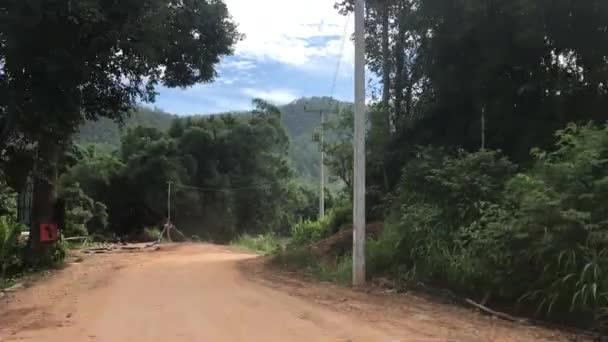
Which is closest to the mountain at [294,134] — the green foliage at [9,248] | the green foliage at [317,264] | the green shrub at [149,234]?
the green shrub at [149,234]

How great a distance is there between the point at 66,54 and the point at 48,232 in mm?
6642

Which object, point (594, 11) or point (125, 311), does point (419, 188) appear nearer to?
point (594, 11)

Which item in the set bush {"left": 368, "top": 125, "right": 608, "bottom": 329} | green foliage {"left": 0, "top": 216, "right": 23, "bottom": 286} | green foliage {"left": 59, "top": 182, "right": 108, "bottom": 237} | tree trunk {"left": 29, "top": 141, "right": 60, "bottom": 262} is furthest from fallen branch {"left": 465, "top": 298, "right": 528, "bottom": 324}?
green foliage {"left": 59, "top": 182, "right": 108, "bottom": 237}

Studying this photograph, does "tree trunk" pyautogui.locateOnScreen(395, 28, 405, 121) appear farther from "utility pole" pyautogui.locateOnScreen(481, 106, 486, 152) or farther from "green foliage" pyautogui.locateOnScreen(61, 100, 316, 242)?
"green foliage" pyautogui.locateOnScreen(61, 100, 316, 242)

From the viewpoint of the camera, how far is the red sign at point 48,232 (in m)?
19.2

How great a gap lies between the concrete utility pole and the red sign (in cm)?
1075

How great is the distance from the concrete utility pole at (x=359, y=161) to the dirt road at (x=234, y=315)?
0.71 metres

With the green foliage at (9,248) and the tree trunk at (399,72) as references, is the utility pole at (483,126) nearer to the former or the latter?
the tree trunk at (399,72)

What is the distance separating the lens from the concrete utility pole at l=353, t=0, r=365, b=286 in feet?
42.8

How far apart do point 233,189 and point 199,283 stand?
41375 millimetres

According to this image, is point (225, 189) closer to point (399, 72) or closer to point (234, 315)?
point (399, 72)

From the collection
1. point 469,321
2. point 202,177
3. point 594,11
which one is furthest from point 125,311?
point 202,177

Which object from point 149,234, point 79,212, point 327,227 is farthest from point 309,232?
point 149,234

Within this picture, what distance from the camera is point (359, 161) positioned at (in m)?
13.2
